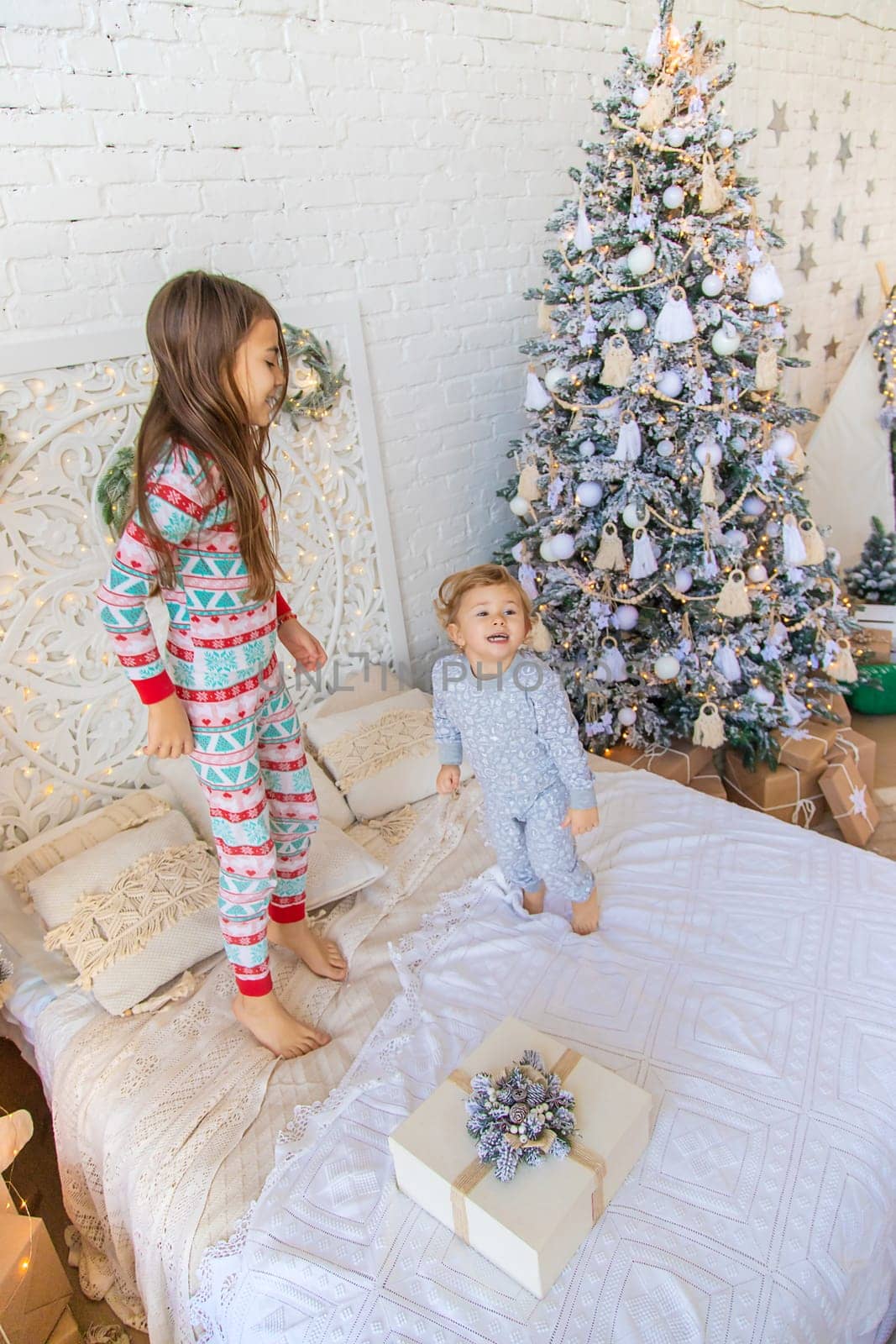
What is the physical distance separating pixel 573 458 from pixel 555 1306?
6.05ft

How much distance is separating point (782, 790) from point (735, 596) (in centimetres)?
63

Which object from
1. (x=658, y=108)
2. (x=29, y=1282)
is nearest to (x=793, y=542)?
(x=658, y=108)

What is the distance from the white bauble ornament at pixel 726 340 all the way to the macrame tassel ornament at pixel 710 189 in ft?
0.87

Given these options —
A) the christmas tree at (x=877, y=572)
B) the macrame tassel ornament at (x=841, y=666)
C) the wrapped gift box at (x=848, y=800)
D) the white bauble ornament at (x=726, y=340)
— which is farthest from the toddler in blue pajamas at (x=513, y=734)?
the christmas tree at (x=877, y=572)

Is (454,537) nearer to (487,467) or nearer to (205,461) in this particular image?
(487,467)

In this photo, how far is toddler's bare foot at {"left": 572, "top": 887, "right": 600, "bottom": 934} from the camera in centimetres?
167

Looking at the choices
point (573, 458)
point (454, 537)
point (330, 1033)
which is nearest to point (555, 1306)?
point (330, 1033)

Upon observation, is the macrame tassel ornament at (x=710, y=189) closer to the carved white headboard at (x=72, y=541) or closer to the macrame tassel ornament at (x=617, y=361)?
the macrame tassel ornament at (x=617, y=361)

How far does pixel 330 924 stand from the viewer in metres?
1.83

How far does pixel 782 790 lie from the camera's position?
242 centimetres

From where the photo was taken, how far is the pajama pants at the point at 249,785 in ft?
4.60

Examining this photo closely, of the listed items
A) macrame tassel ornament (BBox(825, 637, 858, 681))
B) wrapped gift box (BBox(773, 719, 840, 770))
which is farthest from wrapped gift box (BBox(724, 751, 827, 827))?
macrame tassel ornament (BBox(825, 637, 858, 681))

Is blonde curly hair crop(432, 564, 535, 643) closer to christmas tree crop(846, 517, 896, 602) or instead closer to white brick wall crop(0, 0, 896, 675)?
white brick wall crop(0, 0, 896, 675)

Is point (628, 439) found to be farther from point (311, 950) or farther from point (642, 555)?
point (311, 950)
